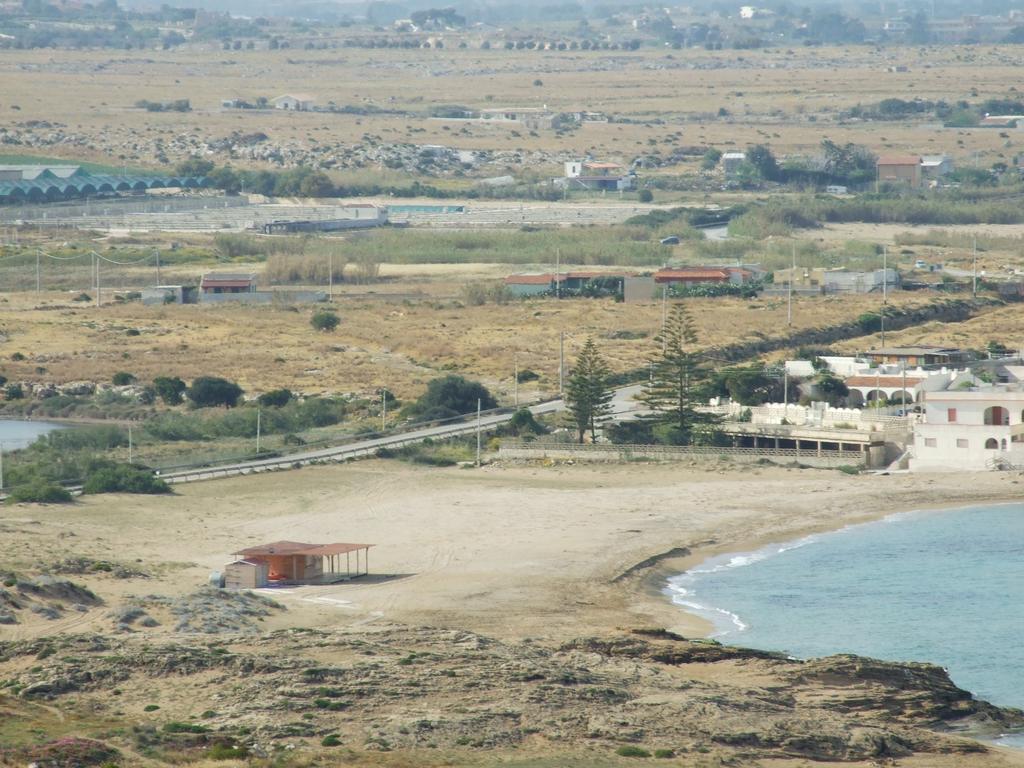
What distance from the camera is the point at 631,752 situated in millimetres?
25250

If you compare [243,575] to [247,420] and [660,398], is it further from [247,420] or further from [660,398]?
[660,398]

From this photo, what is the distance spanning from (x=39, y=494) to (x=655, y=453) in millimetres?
15056

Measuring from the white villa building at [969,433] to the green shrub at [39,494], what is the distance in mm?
18787

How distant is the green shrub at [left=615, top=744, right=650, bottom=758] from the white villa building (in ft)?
76.0

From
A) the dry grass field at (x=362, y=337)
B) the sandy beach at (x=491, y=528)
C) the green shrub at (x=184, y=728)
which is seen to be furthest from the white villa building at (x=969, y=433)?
the green shrub at (x=184, y=728)

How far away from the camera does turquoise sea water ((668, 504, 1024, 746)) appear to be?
3219 cm

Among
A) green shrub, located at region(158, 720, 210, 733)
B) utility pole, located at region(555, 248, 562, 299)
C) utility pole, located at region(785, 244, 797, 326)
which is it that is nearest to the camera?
green shrub, located at region(158, 720, 210, 733)

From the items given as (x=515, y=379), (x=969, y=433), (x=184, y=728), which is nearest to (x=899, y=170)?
(x=515, y=379)

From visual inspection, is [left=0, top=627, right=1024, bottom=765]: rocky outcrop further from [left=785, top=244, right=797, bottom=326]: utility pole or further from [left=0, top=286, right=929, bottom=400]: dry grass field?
[left=785, top=244, right=797, bottom=326]: utility pole

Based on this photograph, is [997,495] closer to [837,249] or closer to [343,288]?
[343,288]

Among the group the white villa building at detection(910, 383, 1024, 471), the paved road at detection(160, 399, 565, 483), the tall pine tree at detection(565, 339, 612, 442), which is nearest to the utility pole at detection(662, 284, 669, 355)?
the paved road at detection(160, 399, 565, 483)

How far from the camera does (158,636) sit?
29.9 m

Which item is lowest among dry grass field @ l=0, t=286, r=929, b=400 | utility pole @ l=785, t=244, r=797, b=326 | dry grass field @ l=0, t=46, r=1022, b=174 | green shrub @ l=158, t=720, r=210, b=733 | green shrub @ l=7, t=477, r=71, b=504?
green shrub @ l=158, t=720, r=210, b=733

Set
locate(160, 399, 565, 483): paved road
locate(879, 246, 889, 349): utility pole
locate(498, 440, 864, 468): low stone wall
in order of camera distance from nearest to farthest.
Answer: locate(160, 399, 565, 483): paved road < locate(498, 440, 864, 468): low stone wall < locate(879, 246, 889, 349): utility pole
